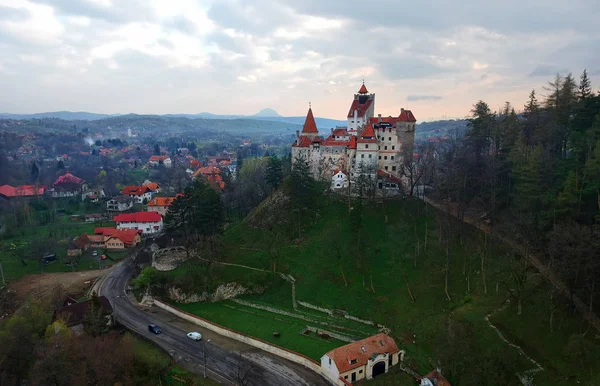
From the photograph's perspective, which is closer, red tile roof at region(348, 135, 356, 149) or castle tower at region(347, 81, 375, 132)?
red tile roof at region(348, 135, 356, 149)

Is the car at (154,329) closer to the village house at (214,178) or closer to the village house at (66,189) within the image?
the village house at (214,178)

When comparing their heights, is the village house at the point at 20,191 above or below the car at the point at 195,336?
above

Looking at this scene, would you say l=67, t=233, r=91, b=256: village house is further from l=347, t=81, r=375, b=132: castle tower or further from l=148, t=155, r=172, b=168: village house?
l=148, t=155, r=172, b=168: village house

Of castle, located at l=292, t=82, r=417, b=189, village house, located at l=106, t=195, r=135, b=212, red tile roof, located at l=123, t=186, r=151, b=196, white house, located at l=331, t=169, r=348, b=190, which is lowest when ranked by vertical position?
village house, located at l=106, t=195, r=135, b=212

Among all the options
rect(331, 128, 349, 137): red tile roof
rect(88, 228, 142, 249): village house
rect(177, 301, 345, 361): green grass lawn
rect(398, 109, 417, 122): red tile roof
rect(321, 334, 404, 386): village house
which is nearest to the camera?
rect(321, 334, 404, 386): village house

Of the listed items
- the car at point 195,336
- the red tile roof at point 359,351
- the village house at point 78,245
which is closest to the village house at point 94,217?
the village house at point 78,245

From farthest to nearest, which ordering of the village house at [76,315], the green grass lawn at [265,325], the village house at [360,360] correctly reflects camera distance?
the village house at [76,315] < the green grass lawn at [265,325] < the village house at [360,360]

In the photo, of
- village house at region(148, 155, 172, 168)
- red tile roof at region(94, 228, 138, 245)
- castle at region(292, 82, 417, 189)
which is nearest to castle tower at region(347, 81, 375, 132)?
castle at region(292, 82, 417, 189)
